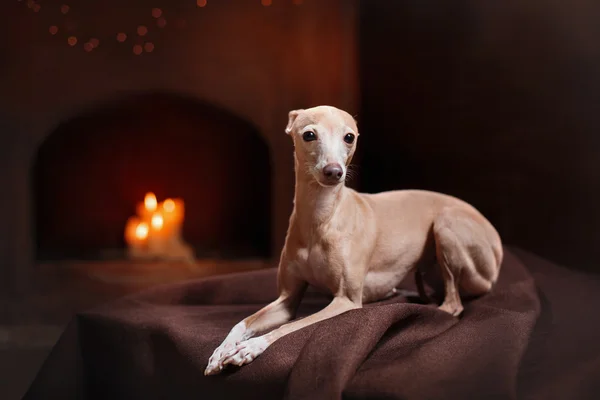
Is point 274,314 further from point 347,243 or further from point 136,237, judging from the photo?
point 136,237

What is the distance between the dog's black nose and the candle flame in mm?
1943

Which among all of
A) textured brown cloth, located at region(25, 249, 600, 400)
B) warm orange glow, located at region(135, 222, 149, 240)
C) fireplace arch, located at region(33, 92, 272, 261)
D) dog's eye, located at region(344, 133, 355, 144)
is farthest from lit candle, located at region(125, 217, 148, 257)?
dog's eye, located at region(344, 133, 355, 144)

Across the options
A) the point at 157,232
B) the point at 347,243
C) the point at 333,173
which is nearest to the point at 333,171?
the point at 333,173

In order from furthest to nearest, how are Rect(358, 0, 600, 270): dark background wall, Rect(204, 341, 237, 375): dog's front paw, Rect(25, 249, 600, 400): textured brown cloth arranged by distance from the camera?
1. Rect(358, 0, 600, 270): dark background wall
2. Rect(204, 341, 237, 375): dog's front paw
3. Rect(25, 249, 600, 400): textured brown cloth

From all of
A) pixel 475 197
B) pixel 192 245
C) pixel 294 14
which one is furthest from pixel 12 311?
pixel 475 197

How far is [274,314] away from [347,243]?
226 mm

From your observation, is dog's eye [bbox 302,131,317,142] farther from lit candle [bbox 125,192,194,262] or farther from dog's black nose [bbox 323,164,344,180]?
lit candle [bbox 125,192,194,262]

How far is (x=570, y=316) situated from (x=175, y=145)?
214 centimetres

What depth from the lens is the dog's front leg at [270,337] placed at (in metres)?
1.14

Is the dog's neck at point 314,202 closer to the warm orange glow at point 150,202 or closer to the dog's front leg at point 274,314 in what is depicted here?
the dog's front leg at point 274,314

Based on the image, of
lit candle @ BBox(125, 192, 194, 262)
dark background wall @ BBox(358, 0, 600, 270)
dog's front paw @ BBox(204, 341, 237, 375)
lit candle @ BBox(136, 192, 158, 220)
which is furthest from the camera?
lit candle @ BBox(136, 192, 158, 220)

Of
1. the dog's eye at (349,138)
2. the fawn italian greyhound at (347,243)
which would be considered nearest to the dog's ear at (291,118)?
the fawn italian greyhound at (347,243)

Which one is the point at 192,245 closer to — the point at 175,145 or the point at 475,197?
the point at 175,145

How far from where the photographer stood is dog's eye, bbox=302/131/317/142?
125 centimetres
